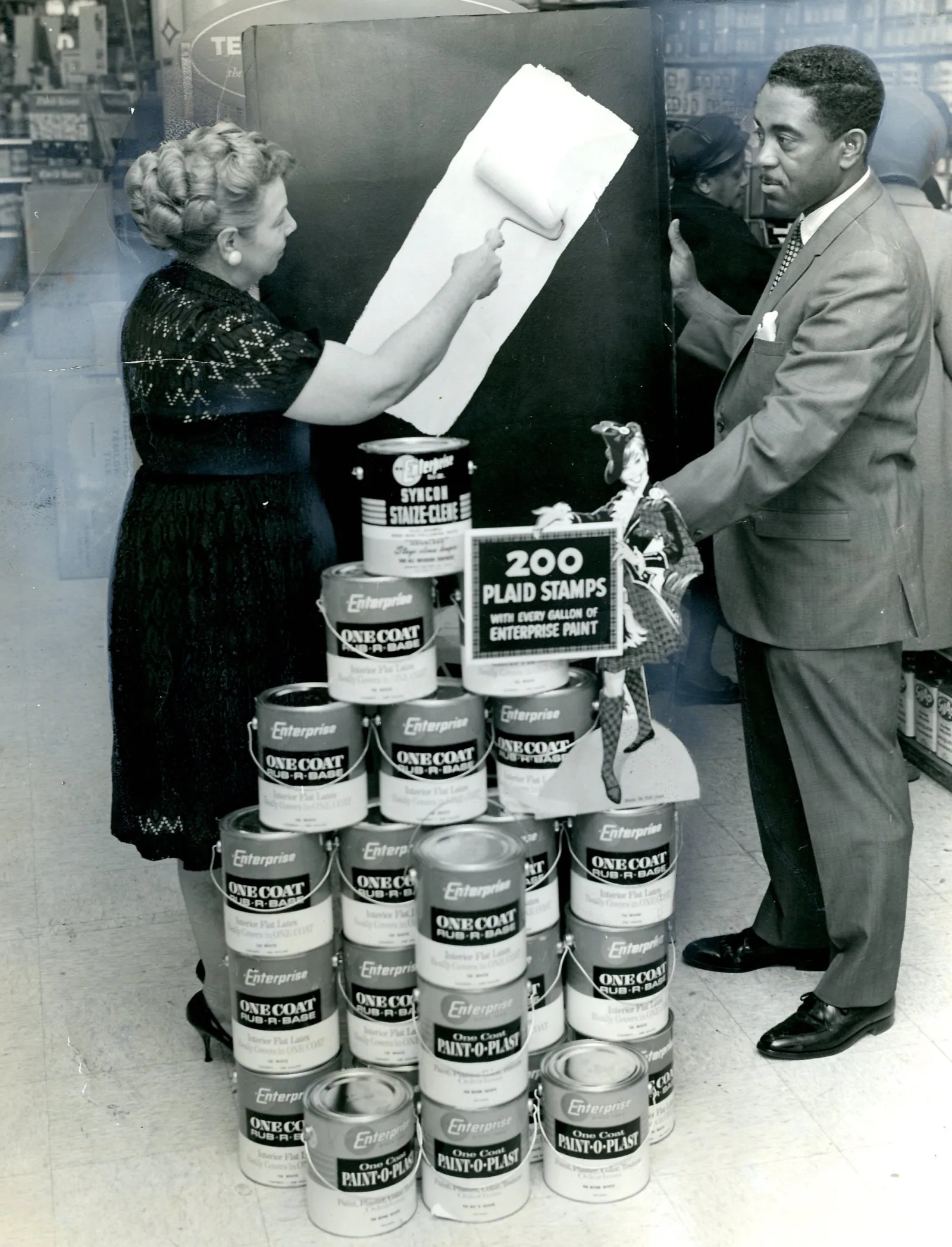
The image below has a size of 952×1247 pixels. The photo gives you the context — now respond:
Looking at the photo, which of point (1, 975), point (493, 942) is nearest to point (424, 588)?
point (493, 942)

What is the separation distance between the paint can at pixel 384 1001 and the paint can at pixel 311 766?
0.63ft

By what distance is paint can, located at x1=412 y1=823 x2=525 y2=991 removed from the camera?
1764 mm

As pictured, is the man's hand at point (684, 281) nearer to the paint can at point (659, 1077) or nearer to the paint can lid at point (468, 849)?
the paint can lid at point (468, 849)

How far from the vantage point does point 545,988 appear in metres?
1.98

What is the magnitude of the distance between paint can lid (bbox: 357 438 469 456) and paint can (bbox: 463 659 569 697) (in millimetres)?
274

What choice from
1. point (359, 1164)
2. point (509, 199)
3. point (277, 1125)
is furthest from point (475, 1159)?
point (509, 199)

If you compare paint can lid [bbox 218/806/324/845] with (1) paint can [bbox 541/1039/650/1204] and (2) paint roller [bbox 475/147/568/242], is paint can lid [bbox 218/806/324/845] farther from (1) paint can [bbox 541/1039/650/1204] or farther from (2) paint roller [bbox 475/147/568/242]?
(2) paint roller [bbox 475/147/568/242]

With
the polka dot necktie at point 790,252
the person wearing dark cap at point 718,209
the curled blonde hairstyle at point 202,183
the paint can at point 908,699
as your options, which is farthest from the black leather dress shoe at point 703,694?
the curled blonde hairstyle at point 202,183

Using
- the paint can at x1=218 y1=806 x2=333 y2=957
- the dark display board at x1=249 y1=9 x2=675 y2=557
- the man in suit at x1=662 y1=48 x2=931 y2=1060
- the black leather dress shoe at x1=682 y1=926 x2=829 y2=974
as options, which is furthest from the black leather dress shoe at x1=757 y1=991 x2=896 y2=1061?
the dark display board at x1=249 y1=9 x2=675 y2=557

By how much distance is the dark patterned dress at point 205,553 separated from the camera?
1908 millimetres

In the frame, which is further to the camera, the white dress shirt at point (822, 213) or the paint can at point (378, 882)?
the white dress shirt at point (822, 213)

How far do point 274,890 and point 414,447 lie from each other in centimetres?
61

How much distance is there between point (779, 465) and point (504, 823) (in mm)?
625

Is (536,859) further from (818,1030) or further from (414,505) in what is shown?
(818,1030)
